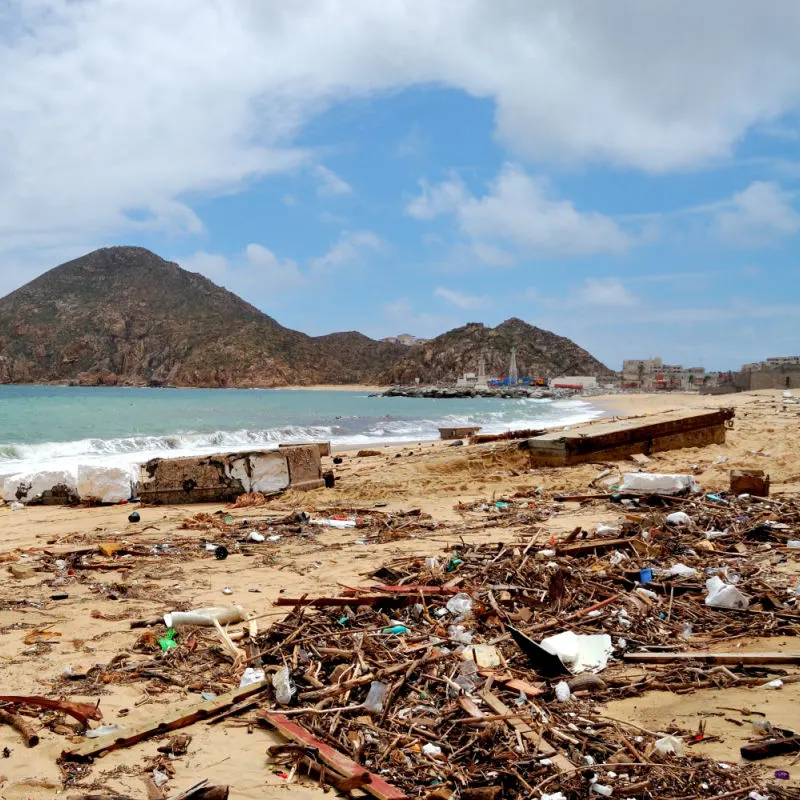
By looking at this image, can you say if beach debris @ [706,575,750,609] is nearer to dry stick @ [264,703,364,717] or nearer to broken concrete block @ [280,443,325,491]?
dry stick @ [264,703,364,717]

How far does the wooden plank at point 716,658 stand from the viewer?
3.24 metres

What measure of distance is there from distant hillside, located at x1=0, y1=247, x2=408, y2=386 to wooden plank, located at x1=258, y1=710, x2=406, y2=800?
338 feet

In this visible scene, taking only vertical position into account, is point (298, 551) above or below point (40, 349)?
below

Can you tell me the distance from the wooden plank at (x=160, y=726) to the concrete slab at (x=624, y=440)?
811 centimetres

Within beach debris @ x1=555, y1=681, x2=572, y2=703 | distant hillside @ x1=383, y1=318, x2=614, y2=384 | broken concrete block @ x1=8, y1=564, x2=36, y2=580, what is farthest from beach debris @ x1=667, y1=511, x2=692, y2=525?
distant hillside @ x1=383, y1=318, x2=614, y2=384

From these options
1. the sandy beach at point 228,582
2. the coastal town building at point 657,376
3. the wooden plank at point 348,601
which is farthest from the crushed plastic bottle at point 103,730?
the coastal town building at point 657,376

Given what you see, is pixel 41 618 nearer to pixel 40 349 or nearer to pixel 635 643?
Result: pixel 635 643

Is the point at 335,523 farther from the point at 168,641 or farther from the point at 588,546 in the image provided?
the point at 168,641

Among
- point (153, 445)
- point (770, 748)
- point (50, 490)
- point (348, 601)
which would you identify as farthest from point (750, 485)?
point (153, 445)

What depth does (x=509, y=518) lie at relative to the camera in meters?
7.06

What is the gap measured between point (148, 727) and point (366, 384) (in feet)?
405

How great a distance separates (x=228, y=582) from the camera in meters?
5.14

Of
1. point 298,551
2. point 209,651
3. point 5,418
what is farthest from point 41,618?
point 5,418

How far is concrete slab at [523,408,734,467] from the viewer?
10.6 meters
